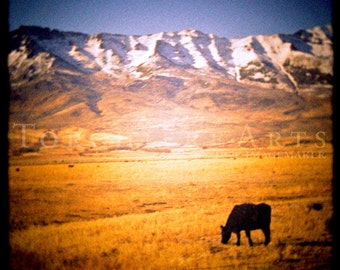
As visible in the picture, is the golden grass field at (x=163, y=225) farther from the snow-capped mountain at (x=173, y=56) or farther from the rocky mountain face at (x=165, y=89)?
the snow-capped mountain at (x=173, y=56)

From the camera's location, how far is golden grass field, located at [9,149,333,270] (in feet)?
25.9

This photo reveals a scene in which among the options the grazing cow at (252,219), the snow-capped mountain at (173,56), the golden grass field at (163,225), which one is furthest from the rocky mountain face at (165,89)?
the grazing cow at (252,219)

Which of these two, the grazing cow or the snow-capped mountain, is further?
the snow-capped mountain

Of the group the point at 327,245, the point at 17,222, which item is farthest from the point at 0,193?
the point at 17,222

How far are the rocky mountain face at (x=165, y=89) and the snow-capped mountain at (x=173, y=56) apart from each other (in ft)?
2.25

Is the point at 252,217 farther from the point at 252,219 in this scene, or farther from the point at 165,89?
the point at 165,89

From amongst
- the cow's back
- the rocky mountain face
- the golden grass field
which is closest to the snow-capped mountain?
the rocky mountain face

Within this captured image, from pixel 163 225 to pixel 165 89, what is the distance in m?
119

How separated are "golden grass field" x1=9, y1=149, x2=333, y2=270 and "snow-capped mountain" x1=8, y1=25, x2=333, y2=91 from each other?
424 feet

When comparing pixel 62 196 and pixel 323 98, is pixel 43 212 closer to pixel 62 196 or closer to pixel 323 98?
pixel 62 196

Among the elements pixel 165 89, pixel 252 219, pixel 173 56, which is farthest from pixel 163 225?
pixel 173 56

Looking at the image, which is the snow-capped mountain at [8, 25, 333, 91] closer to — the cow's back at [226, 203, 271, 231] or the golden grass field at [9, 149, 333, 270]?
the golden grass field at [9, 149, 333, 270]

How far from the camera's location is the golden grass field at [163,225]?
311 inches
